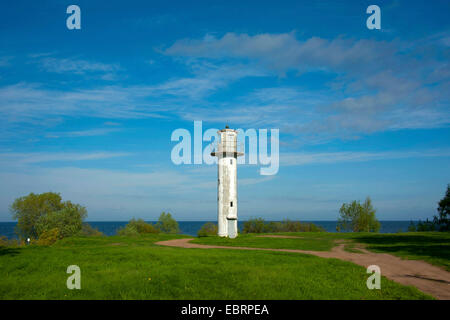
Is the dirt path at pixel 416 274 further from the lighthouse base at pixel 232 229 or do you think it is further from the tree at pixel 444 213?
the tree at pixel 444 213

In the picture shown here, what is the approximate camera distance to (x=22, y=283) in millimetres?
12602

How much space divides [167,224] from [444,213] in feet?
161

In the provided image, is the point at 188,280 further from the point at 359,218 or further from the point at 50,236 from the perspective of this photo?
the point at 359,218

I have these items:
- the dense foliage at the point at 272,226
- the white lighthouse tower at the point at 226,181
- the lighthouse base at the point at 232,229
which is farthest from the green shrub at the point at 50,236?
the dense foliage at the point at 272,226

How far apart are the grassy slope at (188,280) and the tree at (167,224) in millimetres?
48792

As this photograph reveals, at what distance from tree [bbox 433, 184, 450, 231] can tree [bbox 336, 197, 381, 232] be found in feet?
37.0

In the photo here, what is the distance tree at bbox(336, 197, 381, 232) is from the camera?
200 feet

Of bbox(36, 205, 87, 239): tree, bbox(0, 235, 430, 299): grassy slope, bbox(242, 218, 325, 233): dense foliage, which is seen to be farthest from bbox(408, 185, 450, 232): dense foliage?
bbox(36, 205, 87, 239): tree

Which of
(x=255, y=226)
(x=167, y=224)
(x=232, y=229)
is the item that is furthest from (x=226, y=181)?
(x=167, y=224)

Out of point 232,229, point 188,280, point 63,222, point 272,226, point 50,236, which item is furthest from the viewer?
point 272,226

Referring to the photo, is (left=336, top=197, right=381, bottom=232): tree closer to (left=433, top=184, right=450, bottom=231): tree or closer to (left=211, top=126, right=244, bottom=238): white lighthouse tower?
(left=433, top=184, right=450, bottom=231): tree

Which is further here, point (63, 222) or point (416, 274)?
point (63, 222)

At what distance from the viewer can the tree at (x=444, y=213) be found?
4766 centimetres

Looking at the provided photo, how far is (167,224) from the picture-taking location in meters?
66.2
